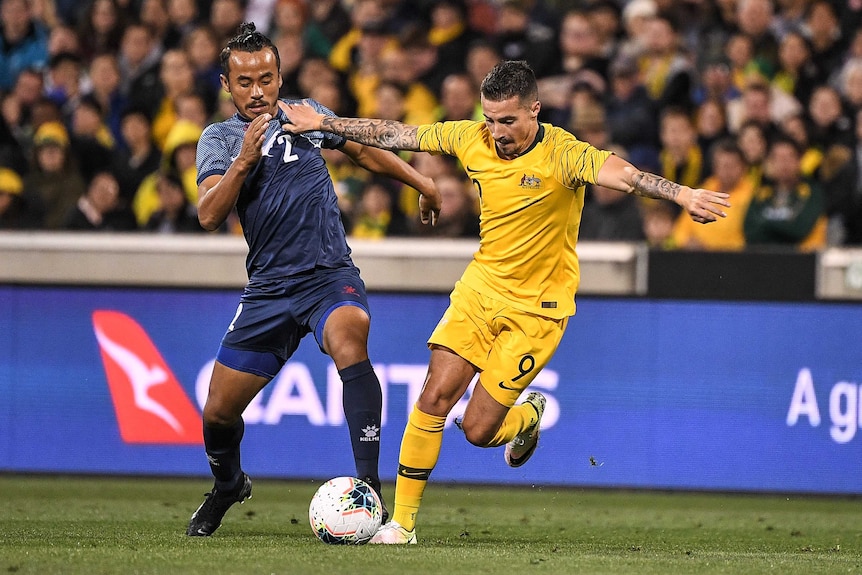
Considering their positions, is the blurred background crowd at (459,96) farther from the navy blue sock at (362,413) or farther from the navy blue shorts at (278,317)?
the navy blue sock at (362,413)

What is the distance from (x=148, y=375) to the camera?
9.98m

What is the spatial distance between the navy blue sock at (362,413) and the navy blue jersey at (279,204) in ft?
2.00

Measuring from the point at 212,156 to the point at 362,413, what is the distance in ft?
4.78

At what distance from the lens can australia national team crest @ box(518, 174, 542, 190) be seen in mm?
6633

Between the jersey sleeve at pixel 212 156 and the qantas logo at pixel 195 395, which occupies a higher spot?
the jersey sleeve at pixel 212 156

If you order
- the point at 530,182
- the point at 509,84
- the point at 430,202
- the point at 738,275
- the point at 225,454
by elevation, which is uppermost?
the point at 509,84

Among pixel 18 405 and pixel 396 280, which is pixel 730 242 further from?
pixel 18 405

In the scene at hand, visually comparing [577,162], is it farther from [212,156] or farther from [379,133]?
[212,156]

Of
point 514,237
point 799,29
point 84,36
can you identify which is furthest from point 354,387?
point 84,36

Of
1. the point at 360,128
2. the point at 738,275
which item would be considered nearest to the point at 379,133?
the point at 360,128

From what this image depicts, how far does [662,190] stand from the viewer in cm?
605

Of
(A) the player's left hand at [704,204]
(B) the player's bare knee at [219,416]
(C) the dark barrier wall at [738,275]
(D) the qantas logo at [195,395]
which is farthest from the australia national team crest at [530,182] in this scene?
(C) the dark barrier wall at [738,275]

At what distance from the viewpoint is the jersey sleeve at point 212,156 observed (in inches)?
265

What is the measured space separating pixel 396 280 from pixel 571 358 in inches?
63.8
